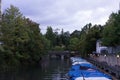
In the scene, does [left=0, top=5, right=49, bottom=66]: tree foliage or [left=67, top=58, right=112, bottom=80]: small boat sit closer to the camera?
[left=67, top=58, right=112, bottom=80]: small boat

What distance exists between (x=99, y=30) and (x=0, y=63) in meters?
58.3

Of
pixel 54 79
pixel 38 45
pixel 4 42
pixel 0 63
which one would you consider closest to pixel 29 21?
pixel 38 45

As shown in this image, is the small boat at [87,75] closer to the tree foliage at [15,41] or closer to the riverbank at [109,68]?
the riverbank at [109,68]

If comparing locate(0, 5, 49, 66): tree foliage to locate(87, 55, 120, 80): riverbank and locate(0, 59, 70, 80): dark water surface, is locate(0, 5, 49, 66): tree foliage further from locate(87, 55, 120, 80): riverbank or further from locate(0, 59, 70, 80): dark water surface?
locate(87, 55, 120, 80): riverbank

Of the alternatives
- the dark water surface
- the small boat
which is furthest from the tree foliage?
the small boat

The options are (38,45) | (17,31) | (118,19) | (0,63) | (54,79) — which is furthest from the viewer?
(38,45)

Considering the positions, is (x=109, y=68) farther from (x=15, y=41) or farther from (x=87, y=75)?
(x=15, y=41)

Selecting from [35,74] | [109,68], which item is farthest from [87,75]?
[35,74]

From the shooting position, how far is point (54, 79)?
5650 centimetres

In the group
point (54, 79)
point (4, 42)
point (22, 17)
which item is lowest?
point (54, 79)

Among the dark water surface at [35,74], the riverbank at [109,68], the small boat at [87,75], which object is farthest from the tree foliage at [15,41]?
the small boat at [87,75]

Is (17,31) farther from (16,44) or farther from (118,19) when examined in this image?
(118,19)

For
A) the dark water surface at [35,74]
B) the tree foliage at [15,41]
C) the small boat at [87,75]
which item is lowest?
the dark water surface at [35,74]

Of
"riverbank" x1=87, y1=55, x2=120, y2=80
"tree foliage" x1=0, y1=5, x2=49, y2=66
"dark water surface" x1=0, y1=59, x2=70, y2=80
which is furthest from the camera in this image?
"tree foliage" x1=0, y1=5, x2=49, y2=66
